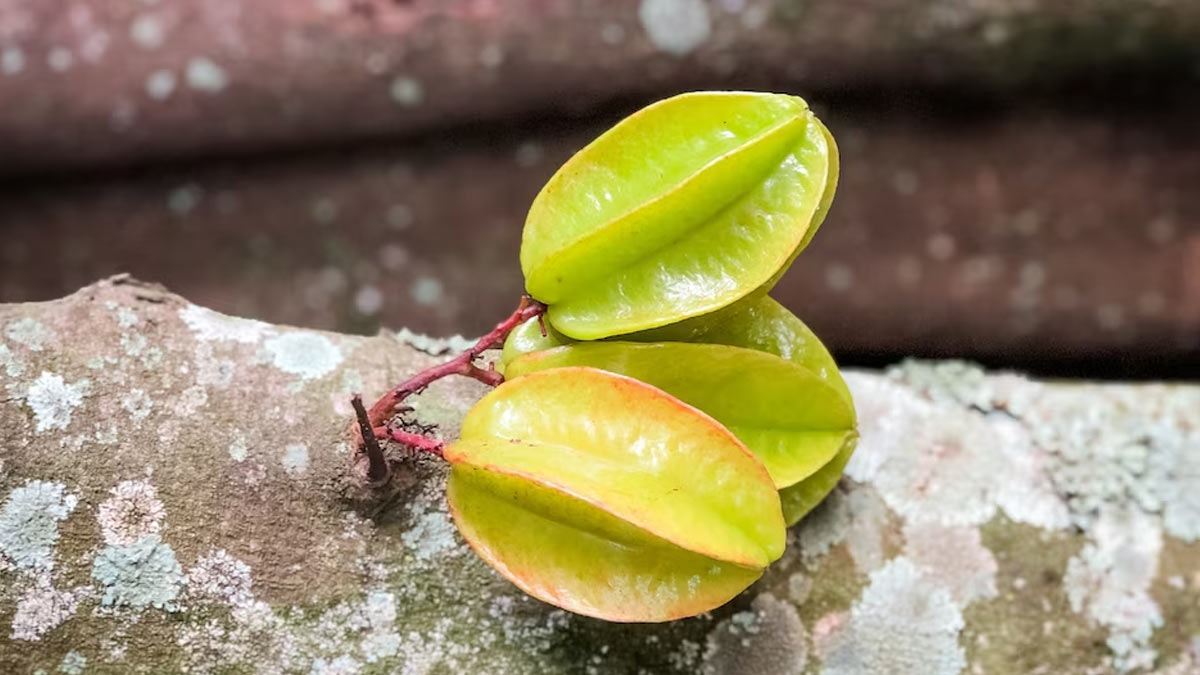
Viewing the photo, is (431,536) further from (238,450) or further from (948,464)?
(948,464)

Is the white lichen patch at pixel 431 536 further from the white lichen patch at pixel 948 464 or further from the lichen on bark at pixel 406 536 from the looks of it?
the white lichen patch at pixel 948 464

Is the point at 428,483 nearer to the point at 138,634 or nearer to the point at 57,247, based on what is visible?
the point at 138,634

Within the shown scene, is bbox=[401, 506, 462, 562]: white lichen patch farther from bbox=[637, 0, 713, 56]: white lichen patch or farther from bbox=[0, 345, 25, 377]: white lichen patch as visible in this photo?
bbox=[637, 0, 713, 56]: white lichen patch

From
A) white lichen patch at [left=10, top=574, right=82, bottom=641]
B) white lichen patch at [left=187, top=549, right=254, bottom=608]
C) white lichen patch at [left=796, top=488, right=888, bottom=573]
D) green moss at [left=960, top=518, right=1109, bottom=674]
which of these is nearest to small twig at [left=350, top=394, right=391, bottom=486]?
white lichen patch at [left=187, top=549, right=254, bottom=608]

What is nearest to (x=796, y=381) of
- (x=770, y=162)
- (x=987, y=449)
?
(x=770, y=162)

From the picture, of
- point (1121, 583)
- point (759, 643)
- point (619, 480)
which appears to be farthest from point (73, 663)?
point (1121, 583)

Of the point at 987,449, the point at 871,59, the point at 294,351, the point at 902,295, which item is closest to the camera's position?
the point at 294,351
